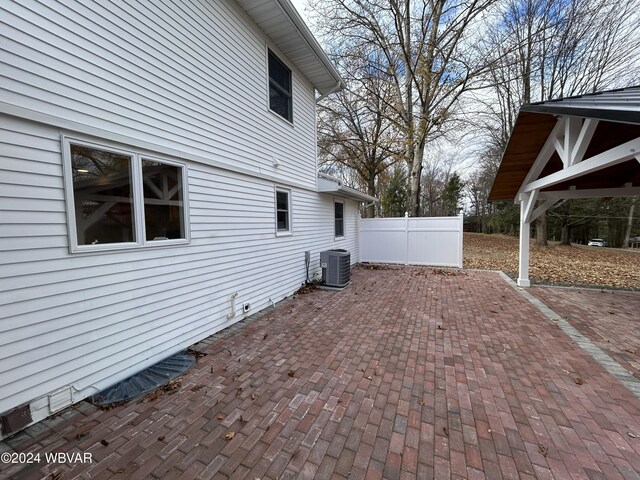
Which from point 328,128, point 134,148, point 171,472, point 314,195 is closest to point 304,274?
point 314,195

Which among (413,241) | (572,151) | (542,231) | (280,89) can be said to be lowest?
(413,241)

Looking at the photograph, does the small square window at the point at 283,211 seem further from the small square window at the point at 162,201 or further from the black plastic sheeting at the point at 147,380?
the black plastic sheeting at the point at 147,380

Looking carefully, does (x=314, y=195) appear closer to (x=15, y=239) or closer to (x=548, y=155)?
(x=548, y=155)

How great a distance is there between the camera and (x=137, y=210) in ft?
9.59

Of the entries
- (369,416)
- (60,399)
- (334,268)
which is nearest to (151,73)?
(60,399)

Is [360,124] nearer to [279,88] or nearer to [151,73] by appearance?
[279,88]

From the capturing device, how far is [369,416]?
2.24 m

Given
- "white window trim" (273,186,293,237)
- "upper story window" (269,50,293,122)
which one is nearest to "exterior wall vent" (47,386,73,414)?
"white window trim" (273,186,293,237)

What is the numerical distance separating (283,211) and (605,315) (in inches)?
246

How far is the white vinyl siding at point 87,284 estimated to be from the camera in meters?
2.04

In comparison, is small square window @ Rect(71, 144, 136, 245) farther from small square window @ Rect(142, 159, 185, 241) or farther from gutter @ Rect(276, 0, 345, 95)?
gutter @ Rect(276, 0, 345, 95)

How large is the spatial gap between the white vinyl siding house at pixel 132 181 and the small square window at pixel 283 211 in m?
0.73

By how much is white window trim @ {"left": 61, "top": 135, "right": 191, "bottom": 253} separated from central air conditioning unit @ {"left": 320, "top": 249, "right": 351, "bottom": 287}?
3.82 meters

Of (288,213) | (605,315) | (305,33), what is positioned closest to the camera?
(605,315)
